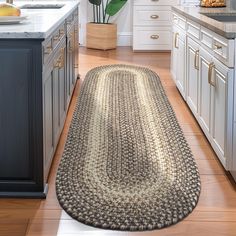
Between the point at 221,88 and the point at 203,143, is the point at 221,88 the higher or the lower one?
the higher one

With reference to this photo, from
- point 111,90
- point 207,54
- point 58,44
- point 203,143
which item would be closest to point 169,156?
point 203,143

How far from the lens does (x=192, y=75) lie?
386 cm

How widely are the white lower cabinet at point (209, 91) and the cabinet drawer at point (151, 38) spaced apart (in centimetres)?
305

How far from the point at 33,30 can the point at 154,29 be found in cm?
545

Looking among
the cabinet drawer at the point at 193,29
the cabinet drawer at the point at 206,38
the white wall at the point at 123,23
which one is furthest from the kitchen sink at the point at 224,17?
the white wall at the point at 123,23

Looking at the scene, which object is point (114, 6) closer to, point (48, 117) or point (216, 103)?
point (216, 103)

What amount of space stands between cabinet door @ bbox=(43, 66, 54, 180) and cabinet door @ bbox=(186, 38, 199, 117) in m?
1.27

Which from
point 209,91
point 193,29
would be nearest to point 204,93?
point 209,91

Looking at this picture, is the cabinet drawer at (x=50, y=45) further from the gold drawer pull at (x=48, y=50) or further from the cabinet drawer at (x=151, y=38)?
the cabinet drawer at (x=151, y=38)

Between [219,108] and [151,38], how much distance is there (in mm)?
4911

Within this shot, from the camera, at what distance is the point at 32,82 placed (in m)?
2.32

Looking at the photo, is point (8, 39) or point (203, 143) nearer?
point (8, 39)

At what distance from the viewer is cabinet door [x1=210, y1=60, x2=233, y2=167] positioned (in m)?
2.68

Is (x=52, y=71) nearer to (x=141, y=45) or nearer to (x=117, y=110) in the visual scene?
(x=117, y=110)
